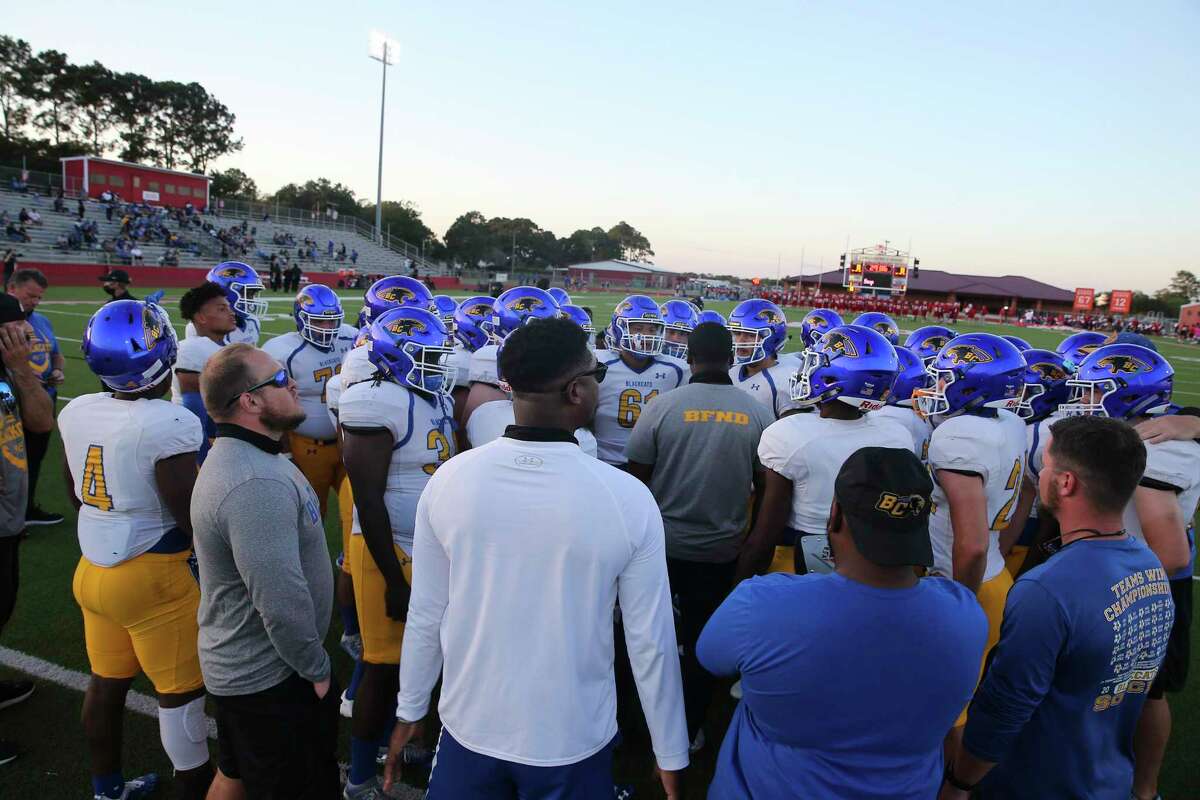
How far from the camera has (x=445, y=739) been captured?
6.82 ft

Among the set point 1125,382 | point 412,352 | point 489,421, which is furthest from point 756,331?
point 412,352

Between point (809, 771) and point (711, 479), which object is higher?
point (711, 479)

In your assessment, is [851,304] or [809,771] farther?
[851,304]

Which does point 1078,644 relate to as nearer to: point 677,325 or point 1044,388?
point 1044,388

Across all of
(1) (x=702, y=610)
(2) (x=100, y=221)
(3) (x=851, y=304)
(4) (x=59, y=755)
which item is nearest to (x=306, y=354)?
(4) (x=59, y=755)

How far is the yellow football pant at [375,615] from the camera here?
10.6ft

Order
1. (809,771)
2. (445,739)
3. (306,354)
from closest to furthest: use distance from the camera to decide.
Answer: (809,771), (445,739), (306,354)

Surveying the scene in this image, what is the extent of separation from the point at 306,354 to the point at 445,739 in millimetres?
4190

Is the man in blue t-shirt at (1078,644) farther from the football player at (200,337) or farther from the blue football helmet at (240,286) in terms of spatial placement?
the blue football helmet at (240,286)

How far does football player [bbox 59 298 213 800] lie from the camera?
9.42ft

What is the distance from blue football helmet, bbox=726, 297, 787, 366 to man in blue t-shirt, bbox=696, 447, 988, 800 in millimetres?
3994

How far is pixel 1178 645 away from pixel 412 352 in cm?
392

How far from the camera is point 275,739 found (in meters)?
2.51

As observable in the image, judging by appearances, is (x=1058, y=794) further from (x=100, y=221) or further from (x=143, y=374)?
(x=100, y=221)
